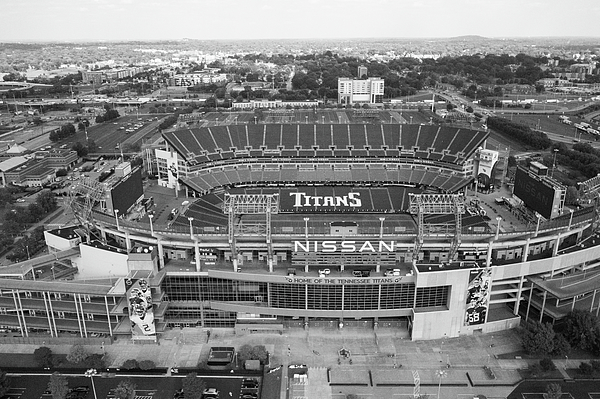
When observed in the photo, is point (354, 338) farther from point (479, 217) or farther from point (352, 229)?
point (479, 217)

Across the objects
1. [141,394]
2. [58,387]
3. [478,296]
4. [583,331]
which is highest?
[478,296]

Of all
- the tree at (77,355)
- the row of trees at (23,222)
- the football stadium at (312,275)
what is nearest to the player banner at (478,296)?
the football stadium at (312,275)

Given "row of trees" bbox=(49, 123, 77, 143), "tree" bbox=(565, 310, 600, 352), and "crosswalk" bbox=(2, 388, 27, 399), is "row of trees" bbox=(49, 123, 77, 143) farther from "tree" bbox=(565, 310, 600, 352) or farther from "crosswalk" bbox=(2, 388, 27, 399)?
"tree" bbox=(565, 310, 600, 352)

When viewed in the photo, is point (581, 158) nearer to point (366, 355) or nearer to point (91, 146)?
point (366, 355)

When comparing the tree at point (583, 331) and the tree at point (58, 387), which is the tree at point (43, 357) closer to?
the tree at point (58, 387)

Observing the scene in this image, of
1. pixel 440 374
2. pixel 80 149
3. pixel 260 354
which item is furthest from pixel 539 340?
pixel 80 149

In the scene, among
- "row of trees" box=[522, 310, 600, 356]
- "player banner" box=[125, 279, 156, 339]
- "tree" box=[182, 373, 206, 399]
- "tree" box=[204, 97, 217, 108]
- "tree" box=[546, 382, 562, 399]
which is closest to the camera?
"tree" box=[546, 382, 562, 399]

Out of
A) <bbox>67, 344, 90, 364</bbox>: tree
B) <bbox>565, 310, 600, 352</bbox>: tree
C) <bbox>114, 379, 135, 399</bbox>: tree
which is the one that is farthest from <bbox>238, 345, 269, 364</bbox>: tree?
<bbox>565, 310, 600, 352</bbox>: tree
